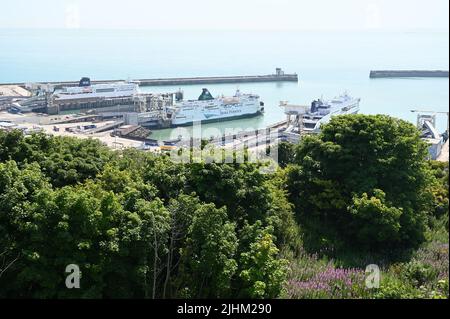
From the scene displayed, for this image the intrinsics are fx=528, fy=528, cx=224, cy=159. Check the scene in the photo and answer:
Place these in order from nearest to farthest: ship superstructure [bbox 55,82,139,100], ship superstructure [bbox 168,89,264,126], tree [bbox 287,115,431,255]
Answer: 1. tree [bbox 287,115,431,255]
2. ship superstructure [bbox 168,89,264,126]
3. ship superstructure [bbox 55,82,139,100]

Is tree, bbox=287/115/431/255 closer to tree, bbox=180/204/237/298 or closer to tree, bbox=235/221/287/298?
tree, bbox=235/221/287/298

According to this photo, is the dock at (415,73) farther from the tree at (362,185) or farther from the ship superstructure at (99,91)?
the tree at (362,185)

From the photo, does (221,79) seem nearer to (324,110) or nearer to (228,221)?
(324,110)

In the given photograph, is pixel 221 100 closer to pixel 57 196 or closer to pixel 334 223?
pixel 334 223

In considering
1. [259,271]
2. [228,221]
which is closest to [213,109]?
[228,221]

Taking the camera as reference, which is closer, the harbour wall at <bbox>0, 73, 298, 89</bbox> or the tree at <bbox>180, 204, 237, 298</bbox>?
the tree at <bbox>180, 204, 237, 298</bbox>

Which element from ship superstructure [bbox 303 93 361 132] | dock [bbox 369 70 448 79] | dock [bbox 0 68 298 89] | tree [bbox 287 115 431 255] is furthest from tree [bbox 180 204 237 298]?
dock [bbox 369 70 448 79]

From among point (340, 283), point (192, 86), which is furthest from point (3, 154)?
point (192, 86)
